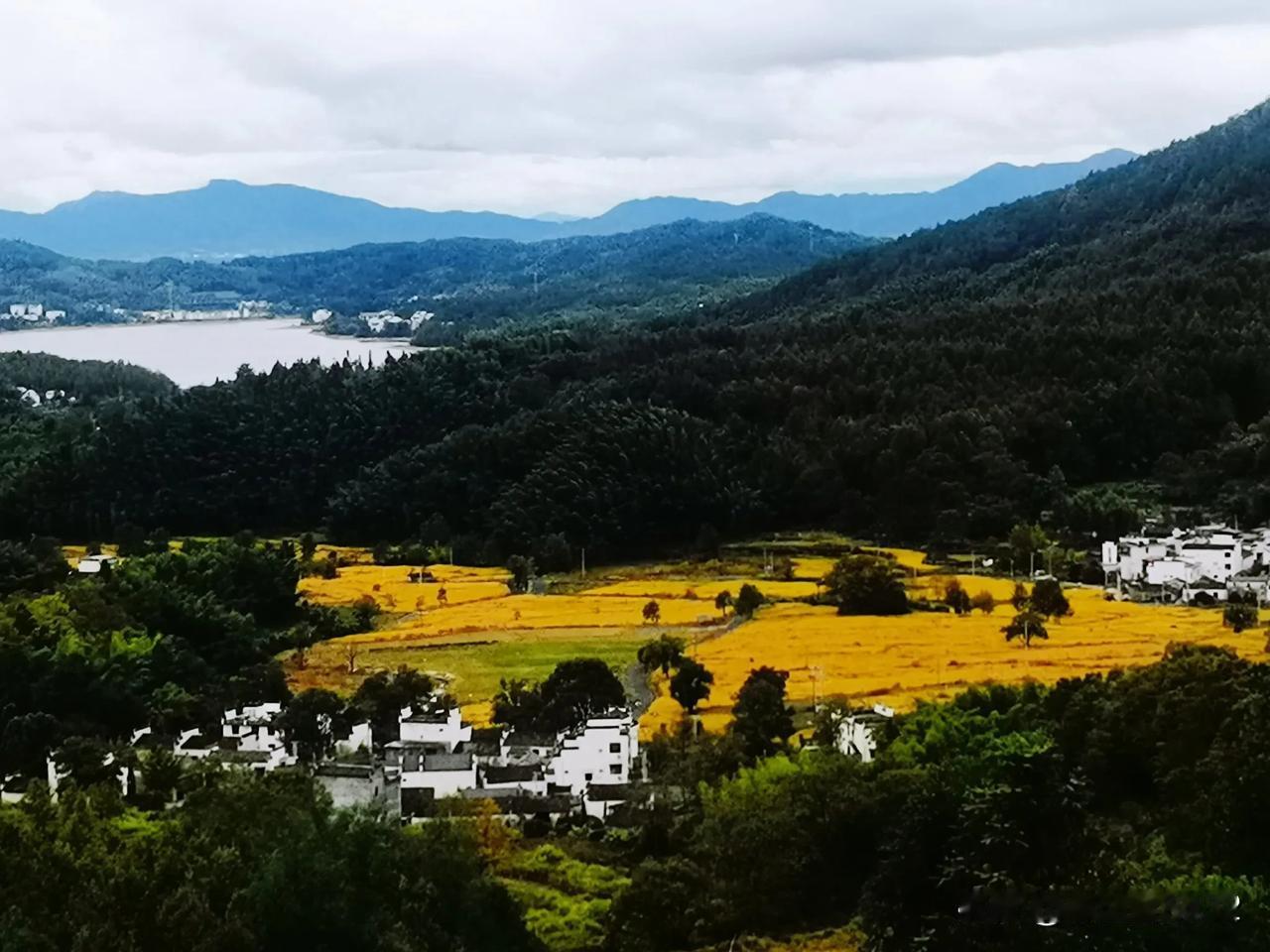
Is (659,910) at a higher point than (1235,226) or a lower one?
lower

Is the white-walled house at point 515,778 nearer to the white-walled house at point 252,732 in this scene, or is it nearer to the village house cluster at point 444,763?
the village house cluster at point 444,763

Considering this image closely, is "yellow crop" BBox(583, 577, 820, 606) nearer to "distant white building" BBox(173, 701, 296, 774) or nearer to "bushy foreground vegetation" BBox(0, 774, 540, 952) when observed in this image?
"distant white building" BBox(173, 701, 296, 774)

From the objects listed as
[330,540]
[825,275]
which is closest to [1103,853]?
[330,540]

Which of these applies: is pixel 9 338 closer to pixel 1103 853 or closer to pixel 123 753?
pixel 123 753

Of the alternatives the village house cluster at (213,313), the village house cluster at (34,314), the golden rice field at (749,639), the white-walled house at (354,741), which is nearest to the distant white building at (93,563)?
the golden rice field at (749,639)

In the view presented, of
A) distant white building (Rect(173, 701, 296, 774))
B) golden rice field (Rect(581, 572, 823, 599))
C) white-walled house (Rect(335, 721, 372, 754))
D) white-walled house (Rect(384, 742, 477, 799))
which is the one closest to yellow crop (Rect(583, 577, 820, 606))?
golden rice field (Rect(581, 572, 823, 599))
